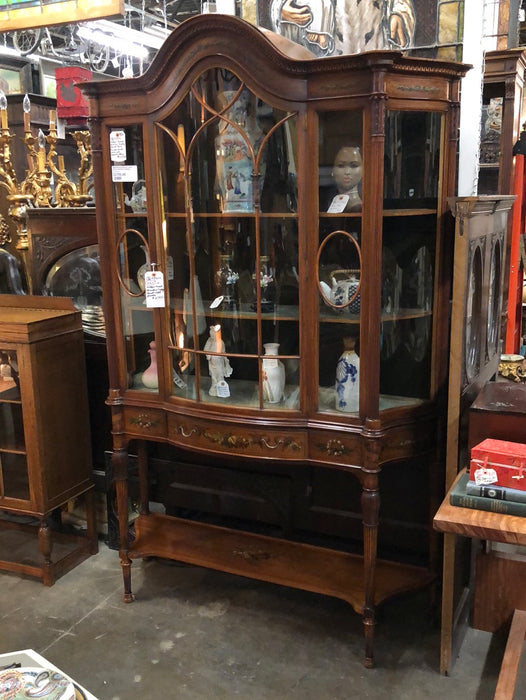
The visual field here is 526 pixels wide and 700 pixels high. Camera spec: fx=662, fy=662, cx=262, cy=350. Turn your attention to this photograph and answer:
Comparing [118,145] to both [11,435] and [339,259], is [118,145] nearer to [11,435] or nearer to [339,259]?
[339,259]

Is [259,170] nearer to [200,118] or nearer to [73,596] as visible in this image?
[200,118]

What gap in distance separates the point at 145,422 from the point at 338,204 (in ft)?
3.48

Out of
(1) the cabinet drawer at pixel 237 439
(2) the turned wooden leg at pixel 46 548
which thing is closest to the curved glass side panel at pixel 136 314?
(1) the cabinet drawer at pixel 237 439

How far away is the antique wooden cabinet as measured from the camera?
1977 mm

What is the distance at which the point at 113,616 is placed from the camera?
2.51 meters

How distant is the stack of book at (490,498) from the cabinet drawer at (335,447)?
1.09ft

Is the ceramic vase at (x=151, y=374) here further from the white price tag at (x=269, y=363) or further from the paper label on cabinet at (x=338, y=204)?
the paper label on cabinet at (x=338, y=204)

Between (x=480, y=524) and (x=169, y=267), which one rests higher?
(x=169, y=267)

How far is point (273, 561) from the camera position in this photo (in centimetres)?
254

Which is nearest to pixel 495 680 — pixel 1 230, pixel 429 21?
pixel 429 21

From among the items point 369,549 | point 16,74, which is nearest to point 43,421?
point 369,549

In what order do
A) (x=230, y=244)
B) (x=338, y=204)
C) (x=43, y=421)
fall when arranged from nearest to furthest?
(x=338, y=204) → (x=230, y=244) → (x=43, y=421)

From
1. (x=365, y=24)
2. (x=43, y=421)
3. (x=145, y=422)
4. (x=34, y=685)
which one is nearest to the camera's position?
(x=34, y=685)

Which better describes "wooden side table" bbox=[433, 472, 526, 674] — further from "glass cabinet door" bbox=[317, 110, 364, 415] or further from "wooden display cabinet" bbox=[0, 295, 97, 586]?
"wooden display cabinet" bbox=[0, 295, 97, 586]
